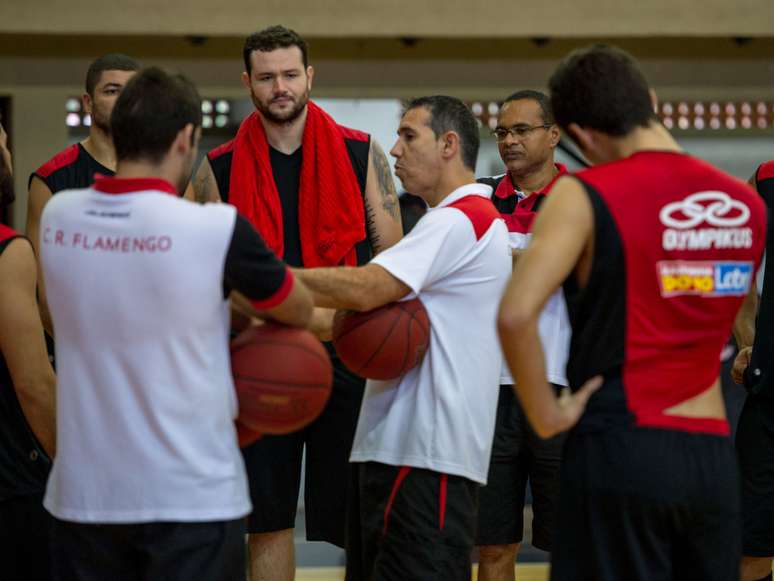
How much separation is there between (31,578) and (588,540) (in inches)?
70.0

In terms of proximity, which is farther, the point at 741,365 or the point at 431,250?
the point at 741,365

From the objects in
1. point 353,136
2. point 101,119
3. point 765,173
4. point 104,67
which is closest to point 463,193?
point 353,136

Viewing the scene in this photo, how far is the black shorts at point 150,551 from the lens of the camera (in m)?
2.66

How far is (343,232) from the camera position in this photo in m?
4.43

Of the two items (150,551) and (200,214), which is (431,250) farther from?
(150,551)

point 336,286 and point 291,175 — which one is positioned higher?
point 291,175

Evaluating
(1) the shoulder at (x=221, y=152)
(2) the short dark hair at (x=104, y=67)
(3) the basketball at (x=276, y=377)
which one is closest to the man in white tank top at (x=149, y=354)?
(3) the basketball at (x=276, y=377)

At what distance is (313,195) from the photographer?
14.7ft

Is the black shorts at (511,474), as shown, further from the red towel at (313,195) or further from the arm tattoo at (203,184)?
the arm tattoo at (203,184)

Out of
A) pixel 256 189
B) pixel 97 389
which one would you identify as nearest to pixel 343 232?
pixel 256 189

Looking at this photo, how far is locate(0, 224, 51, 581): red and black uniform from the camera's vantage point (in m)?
3.44

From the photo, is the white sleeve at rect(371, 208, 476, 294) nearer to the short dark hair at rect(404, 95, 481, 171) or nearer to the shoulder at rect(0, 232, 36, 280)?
the short dark hair at rect(404, 95, 481, 171)

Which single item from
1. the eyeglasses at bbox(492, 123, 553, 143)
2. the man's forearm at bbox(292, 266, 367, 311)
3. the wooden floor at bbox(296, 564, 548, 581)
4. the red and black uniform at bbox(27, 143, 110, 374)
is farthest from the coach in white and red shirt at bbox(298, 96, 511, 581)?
the wooden floor at bbox(296, 564, 548, 581)

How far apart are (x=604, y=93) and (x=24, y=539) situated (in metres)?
2.16
